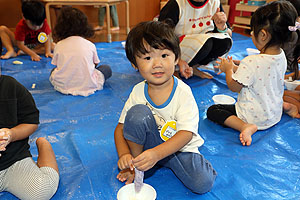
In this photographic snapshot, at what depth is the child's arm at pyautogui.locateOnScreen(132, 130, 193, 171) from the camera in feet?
2.67

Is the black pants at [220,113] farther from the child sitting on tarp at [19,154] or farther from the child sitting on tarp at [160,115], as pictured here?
the child sitting on tarp at [19,154]

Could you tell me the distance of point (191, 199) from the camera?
37.9 inches

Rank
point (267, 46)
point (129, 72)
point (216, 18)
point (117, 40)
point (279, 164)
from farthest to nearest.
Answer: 1. point (117, 40)
2. point (129, 72)
3. point (216, 18)
4. point (267, 46)
5. point (279, 164)

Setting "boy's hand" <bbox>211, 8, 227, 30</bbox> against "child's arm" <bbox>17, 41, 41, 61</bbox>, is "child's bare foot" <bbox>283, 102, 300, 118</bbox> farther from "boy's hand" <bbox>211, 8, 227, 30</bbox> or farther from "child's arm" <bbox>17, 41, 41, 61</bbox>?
"child's arm" <bbox>17, 41, 41, 61</bbox>

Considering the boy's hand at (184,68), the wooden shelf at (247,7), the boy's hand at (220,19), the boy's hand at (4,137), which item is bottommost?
the boy's hand at (184,68)

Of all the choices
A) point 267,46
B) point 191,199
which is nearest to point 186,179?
point 191,199

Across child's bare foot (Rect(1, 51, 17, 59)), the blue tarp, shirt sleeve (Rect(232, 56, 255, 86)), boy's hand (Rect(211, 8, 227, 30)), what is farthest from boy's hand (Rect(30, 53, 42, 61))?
shirt sleeve (Rect(232, 56, 255, 86))

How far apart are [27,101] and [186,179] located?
0.64 meters

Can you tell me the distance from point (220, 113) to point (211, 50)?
2.47ft

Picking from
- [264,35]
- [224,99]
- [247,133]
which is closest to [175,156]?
[247,133]

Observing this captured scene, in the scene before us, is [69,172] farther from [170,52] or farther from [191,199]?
[170,52]

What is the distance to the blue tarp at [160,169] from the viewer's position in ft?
3.28

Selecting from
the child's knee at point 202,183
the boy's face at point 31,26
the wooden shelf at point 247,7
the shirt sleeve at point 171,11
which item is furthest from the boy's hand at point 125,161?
the wooden shelf at point 247,7

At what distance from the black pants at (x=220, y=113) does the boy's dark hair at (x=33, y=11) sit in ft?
6.15
